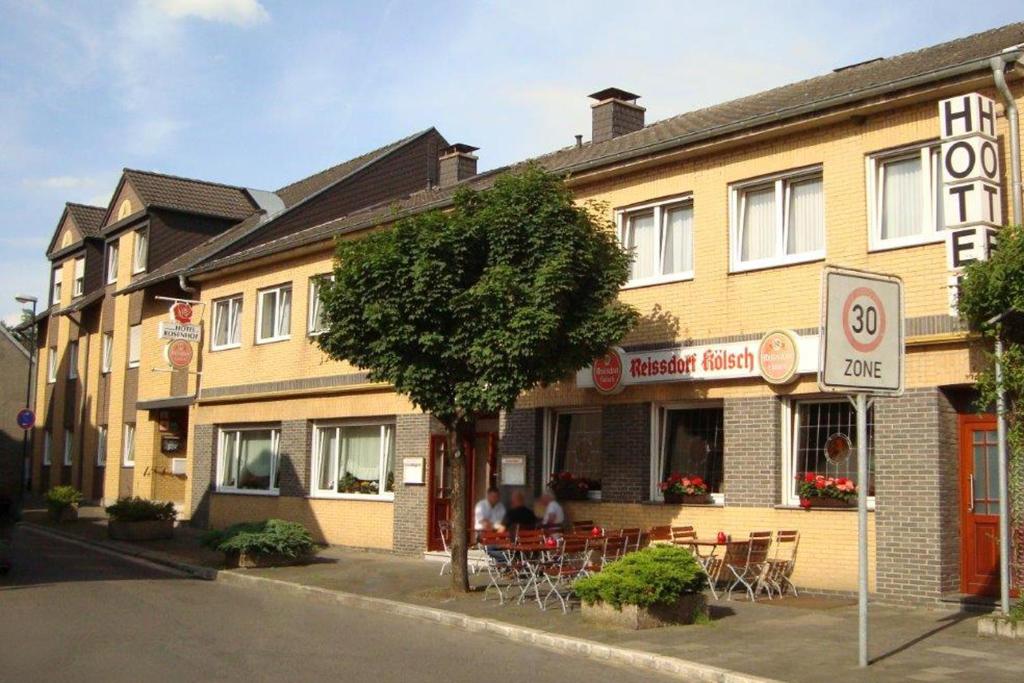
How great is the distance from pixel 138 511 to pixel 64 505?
21.1 feet

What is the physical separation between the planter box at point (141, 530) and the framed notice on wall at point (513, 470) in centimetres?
945

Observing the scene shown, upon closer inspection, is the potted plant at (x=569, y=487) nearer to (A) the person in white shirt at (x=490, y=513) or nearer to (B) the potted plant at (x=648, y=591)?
(A) the person in white shirt at (x=490, y=513)

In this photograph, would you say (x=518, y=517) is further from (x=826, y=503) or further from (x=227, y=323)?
(x=227, y=323)

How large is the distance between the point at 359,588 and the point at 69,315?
27032 mm

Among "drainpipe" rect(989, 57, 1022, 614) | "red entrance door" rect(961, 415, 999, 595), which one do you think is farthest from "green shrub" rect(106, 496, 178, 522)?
"drainpipe" rect(989, 57, 1022, 614)

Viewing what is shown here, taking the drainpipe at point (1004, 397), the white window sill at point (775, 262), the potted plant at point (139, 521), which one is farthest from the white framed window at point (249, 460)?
the drainpipe at point (1004, 397)

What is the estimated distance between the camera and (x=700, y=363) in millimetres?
15336

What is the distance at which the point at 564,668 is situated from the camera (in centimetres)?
1001

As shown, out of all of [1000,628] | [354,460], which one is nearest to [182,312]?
[354,460]

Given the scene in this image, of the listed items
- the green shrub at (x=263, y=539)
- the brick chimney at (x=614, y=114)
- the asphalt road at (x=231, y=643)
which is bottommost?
the asphalt road at (x=231, y=643)

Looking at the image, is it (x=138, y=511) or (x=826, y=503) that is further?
(x=138, y=511)

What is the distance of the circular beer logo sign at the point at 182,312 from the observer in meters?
26.7

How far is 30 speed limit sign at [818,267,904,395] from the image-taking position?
905 cm

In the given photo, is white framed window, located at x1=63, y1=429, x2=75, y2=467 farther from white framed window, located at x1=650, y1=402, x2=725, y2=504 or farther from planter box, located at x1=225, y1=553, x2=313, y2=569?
white framed window, located at x1=650, y1=402, x2=725, y2=504
